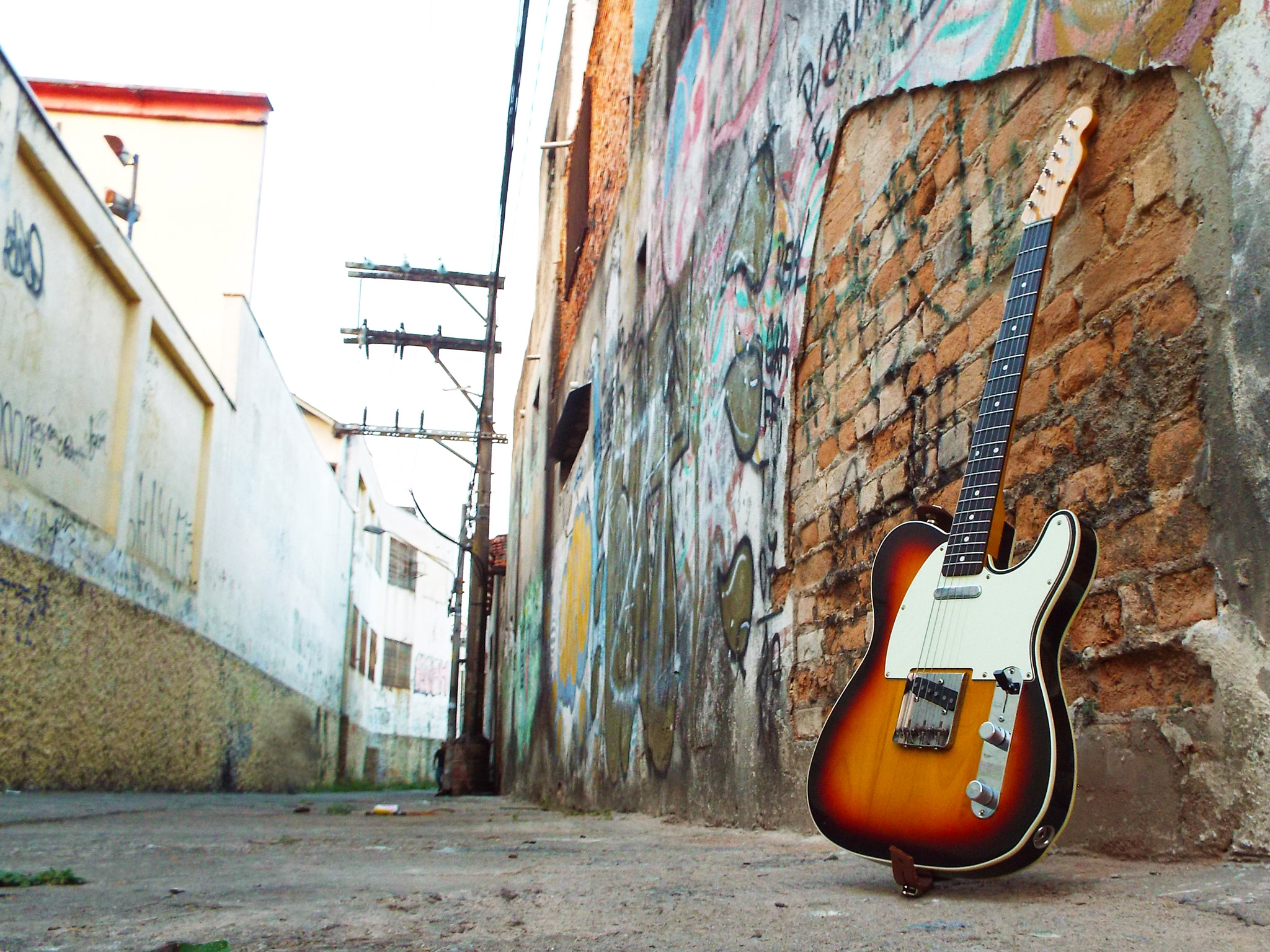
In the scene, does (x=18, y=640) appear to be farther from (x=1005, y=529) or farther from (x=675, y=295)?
(x=1005, y=529)

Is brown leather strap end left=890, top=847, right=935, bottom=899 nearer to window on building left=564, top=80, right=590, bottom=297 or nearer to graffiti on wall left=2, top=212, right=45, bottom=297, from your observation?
graffiti on wall left=2, top=212, right=45, bottom=297

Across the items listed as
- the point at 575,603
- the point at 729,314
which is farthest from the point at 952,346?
the point at 575,603

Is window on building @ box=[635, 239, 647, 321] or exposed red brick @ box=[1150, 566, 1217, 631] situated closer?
exposed red brick @ box=[1150, 566, 1217, 631]

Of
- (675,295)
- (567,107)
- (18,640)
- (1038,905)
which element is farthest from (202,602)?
(1038,905)

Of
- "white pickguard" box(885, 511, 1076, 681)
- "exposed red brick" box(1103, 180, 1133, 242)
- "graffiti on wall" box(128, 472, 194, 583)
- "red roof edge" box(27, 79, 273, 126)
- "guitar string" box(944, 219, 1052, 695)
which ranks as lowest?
"white pickguard" box(885, 511, 1076, 681)

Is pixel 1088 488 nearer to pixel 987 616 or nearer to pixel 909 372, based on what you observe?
pixel 987 616

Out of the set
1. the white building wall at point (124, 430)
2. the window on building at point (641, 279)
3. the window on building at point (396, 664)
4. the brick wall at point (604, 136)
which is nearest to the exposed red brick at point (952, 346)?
the window on building at point (641, 279)

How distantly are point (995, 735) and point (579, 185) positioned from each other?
324 inches

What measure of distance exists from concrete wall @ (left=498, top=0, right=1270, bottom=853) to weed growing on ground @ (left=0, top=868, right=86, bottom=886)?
1.80 m

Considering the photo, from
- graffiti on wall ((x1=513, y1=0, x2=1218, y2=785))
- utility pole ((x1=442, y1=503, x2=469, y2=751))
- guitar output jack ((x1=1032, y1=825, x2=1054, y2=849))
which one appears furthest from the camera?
utility pole ((x1=442, y1=503, x2=469, y2=751))

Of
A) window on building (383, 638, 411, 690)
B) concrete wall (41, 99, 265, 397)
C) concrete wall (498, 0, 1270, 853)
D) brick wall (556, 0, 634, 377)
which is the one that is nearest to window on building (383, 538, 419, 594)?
window on building (383, 638, 411, 690)

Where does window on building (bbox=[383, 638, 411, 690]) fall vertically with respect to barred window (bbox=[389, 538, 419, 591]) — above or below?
below

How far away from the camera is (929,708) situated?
1.72 metres

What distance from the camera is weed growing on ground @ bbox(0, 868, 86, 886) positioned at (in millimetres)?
1925
